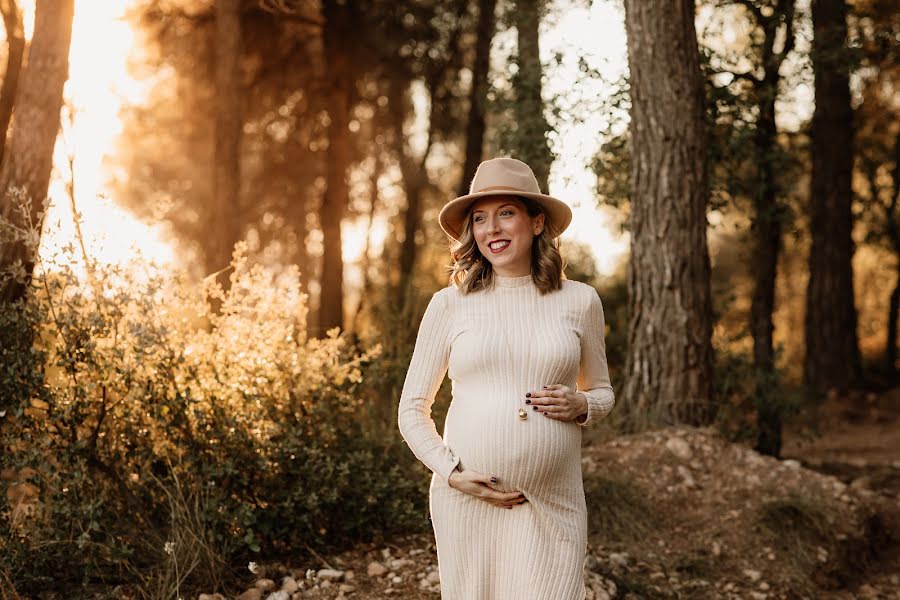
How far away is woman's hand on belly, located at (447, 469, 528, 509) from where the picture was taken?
3.07 m

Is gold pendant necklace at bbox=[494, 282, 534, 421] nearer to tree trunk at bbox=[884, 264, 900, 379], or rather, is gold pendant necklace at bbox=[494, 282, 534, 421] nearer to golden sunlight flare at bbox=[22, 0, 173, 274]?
golden sunlight flare at bbox=[22, 0, 173, 274]

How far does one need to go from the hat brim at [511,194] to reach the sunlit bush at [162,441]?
6.90ft

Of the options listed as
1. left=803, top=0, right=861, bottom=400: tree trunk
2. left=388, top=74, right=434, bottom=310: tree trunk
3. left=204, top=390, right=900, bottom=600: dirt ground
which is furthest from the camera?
left=388, top=74, right=434, bottom=310: tree trunk

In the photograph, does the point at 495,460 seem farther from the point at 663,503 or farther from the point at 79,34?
the point at 79,34

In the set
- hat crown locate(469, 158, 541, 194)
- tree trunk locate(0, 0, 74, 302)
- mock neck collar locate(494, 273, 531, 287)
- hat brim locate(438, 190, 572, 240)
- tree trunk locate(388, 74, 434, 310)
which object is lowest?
mock neck collar locate(494, 273, 531, 287)

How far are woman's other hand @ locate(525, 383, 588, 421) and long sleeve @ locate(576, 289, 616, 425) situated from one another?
0.12m

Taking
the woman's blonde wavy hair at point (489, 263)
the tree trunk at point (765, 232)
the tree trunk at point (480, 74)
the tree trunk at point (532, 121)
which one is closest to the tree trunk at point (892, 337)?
the tree trunk at point (480, 74)

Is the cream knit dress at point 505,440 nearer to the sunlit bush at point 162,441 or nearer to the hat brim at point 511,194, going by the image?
the hat brim at point 511,194

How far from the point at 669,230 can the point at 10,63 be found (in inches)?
→ 206

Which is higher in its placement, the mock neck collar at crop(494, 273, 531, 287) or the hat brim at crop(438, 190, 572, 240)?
the hat brim at crop(438, 190, 572, 240)

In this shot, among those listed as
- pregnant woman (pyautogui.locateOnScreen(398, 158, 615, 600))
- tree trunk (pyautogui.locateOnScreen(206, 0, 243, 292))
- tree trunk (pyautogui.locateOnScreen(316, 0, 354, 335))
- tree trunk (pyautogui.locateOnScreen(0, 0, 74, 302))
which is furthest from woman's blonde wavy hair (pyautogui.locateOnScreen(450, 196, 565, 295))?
tree trunk (pyautogui.locateOnScreen(316, 0, 354, 335))

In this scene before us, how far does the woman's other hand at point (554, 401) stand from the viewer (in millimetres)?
3115

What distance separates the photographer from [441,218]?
11.6 ft

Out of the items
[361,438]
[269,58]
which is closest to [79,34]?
[361,438]
